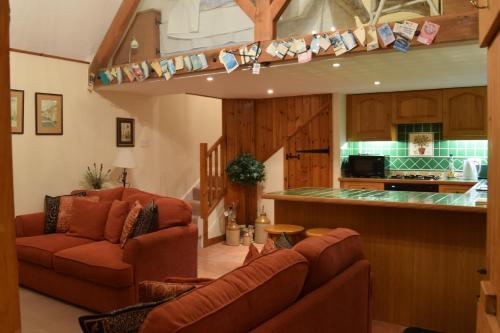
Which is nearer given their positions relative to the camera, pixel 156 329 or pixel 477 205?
pixel 156 329

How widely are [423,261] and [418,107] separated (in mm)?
3161

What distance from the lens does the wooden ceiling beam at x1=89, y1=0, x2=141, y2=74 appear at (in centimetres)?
523

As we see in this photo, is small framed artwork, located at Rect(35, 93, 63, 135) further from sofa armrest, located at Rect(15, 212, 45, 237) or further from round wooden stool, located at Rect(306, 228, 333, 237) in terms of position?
round wooden stool, located at Rect(306, 228, 333, 237)

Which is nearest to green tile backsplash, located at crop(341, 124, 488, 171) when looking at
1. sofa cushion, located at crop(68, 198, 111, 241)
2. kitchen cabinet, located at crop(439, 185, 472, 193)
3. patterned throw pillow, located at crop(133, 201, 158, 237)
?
kitchen cabinet, located at crop(439, 185, 472, 193)

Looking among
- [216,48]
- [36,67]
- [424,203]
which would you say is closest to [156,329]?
[424,203]

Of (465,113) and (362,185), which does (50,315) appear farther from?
(465,113)

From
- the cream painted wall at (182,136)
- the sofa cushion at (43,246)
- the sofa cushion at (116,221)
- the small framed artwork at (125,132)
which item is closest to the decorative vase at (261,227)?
the cream painted wall at (182,136)

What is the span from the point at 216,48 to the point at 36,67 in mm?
2267

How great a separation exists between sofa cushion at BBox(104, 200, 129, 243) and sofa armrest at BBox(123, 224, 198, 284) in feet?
1.67

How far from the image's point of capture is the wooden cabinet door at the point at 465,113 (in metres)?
5.43

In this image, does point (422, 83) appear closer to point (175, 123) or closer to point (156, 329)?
point (175, 123)

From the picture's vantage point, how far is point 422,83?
5.24 metres

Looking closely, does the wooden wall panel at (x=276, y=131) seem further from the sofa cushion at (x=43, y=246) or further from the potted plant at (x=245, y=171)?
the sofa cushion at (x=43, y=246)

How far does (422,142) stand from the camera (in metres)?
6.07
